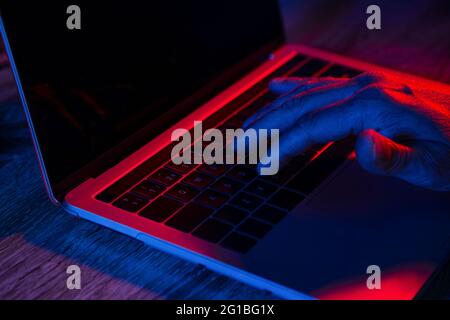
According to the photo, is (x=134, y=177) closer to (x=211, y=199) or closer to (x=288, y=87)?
(x=211, y=199)

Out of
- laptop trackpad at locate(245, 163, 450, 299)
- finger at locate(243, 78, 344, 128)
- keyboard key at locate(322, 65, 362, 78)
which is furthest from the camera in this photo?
keyboard key at locate(322, 65, 362, 78)

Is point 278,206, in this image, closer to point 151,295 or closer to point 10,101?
point 151,295

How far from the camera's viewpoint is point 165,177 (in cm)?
75

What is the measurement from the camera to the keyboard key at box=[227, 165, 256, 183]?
2.42 ft

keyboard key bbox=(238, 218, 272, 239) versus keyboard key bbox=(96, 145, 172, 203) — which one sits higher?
keyboard key bbox=(96, 145, 172, 203)

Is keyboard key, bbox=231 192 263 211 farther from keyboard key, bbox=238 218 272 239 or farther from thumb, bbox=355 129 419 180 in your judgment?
thumb, bbox=355 129 419 180

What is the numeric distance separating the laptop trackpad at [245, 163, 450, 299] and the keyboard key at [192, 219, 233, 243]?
4 cm

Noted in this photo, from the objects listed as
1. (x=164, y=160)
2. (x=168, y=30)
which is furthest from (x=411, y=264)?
(x=168, y=30)

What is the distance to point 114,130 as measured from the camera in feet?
2.57

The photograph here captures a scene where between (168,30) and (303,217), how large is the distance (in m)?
0.37

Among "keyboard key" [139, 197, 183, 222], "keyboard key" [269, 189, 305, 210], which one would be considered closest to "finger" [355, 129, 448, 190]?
"keyboard key" [269, 189, 305, 210]

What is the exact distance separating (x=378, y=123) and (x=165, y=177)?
0.26 meters

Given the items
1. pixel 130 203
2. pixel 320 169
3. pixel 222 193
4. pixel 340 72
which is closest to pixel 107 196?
pixel 130 203

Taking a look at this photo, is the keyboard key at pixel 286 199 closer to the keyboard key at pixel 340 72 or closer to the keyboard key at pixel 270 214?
the keyboard key at pixel 270 214
